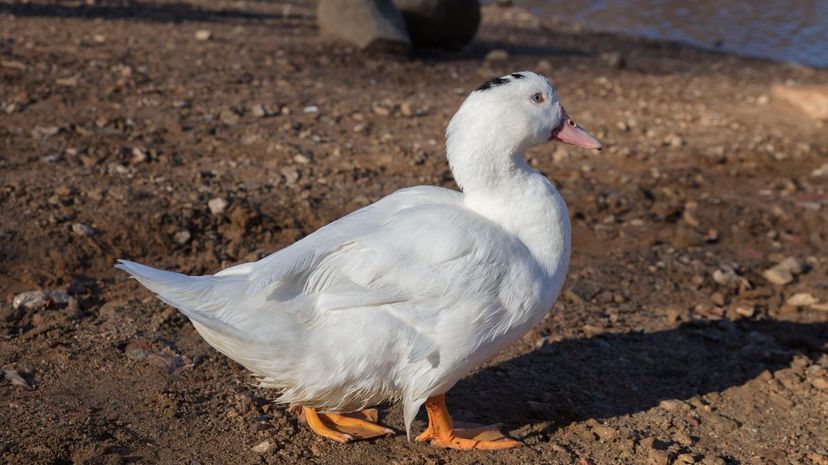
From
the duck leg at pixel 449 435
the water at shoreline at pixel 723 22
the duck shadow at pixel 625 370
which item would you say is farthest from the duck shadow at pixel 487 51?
the duck leg at pixel 449 435

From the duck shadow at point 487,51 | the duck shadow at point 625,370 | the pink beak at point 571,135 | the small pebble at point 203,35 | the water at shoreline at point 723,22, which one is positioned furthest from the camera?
the water at shoreline at point 723,22

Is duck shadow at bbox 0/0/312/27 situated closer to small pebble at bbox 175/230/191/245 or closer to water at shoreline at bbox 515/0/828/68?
water at shoreline at bbox 515/0/828/68

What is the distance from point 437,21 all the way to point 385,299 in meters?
7.36

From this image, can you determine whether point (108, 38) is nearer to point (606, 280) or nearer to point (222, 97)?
point (222, 97)

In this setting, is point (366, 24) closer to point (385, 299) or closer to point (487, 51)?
point (487, 51)

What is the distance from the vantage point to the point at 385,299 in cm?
336

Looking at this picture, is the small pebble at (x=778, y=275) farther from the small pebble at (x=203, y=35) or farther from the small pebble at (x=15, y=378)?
the small pebble at (x=203, y=35)

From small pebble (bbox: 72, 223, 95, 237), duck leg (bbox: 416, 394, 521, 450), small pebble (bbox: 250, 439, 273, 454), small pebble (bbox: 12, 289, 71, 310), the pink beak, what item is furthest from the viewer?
small pebble (bbox: 72, 223, 95, 237)

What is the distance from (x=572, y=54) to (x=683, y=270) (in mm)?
6250

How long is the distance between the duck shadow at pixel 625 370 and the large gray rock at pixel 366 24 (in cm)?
545

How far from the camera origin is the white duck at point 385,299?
3361mm

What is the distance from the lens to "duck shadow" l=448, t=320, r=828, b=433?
412 cm

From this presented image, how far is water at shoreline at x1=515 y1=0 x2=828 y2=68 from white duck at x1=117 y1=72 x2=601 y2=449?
10518 mm

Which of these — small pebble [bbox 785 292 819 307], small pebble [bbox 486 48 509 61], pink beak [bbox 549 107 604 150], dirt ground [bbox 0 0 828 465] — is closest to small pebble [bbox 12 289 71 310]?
dirt ground [bbox 0 0 828 465]
